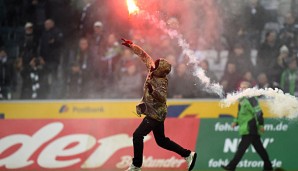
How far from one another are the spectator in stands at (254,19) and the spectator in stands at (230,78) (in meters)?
1.30

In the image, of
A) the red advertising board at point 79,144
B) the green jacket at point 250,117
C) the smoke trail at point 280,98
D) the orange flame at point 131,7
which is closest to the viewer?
the orange flame at point 131,7

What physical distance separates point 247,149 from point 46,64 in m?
5.61

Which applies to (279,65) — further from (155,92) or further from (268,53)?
(155,92)

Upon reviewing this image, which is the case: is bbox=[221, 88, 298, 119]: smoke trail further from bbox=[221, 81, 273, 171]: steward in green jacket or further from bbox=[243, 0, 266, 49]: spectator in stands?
bbox=[243, 0, 266, 49]: spectator in stands

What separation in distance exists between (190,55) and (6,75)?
541 centimetres

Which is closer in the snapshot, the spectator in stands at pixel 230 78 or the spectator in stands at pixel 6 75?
the spectator in stands at pixel 230 78

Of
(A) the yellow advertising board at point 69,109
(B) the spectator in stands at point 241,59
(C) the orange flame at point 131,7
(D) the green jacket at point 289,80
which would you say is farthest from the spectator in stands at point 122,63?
(C) the orange flame at point 131,7

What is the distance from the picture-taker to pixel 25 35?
18297 millimetres

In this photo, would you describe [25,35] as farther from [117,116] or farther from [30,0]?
[117,116]

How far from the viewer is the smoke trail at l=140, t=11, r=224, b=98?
13.9 meters

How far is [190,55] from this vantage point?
1531 centimetres

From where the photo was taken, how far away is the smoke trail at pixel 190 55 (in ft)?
45.5

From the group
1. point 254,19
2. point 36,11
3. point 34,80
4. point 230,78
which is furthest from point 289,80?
point 36,11

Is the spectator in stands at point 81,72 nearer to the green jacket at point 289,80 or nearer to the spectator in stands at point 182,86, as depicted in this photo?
the spectator in stands at point 182,86
